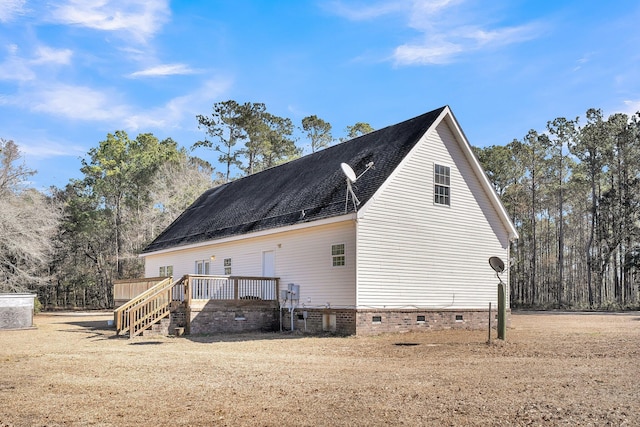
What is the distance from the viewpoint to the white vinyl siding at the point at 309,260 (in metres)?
17.9

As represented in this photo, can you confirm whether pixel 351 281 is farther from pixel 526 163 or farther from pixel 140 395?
pixel 526 163

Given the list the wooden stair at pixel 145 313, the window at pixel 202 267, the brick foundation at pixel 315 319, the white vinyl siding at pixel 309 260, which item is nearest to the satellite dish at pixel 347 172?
the white vinyl siding at pixel 309 260

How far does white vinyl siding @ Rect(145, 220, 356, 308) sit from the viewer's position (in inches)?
705

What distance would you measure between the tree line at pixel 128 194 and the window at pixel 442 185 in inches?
1002

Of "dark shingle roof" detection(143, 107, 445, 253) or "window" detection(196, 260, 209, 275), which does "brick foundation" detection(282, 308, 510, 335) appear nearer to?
"dark shingle roof" detection(143, 107, 445, 253)

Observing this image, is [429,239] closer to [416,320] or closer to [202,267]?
[416,320]

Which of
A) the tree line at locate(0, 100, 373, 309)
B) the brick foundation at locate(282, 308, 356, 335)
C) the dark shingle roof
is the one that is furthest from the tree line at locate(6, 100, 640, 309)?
the brick foundation at locate(282, 308, 356, 335)

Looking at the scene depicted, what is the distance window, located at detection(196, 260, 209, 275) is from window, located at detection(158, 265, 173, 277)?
3.23 metres

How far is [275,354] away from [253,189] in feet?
49.4

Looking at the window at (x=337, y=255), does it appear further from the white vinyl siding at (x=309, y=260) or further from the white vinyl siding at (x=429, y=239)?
the white vinyl siding at (x=429, y=239)

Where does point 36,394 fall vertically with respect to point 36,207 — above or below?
below

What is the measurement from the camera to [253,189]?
27531 mm

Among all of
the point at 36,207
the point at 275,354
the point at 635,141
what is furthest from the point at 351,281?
the point at 635,141

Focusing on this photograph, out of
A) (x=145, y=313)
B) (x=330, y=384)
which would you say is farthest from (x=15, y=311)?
(x=330, y=384)
